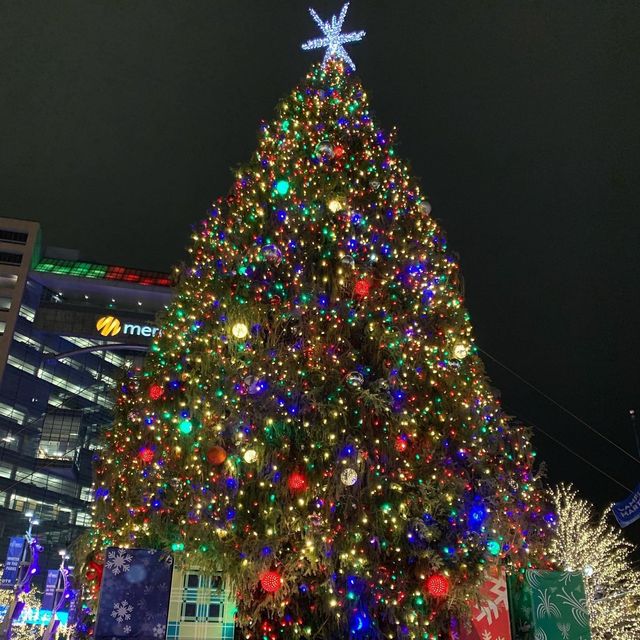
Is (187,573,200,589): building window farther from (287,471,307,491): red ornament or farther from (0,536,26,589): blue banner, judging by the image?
(0,536,26,589): blue banner

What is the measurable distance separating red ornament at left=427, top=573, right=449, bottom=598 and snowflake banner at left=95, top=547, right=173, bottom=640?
2.89m

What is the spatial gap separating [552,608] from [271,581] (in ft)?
10.7

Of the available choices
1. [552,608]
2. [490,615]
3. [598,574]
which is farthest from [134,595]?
[598,574]

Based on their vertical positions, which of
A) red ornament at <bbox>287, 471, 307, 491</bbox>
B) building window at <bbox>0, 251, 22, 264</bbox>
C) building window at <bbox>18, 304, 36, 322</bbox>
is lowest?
red ornament at <bbox>287, 471, 307, 491</bbox>

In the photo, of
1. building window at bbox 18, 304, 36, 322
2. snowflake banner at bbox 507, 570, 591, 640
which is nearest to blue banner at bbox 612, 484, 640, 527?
snowflake banner at bbox 507, 570, 591, 640

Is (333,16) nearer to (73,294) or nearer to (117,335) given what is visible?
(117,335)

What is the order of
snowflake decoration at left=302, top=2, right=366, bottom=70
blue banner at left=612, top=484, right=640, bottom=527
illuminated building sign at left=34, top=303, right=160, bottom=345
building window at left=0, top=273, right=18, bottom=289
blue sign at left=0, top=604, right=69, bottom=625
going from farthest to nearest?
building window at left=0, top=273, right=18, bottom=289
illuminated building sign at left=34, top=303, right=160, bottom=345
blue sign at left=0, top=604, right=69, bottom=625
blue banner at left=612, top=484, right=640, bottom=527
snowflake decoration at left=302, top=2, right=366, bottom=70

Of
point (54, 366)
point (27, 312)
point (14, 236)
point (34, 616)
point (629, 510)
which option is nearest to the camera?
point (629, 510)

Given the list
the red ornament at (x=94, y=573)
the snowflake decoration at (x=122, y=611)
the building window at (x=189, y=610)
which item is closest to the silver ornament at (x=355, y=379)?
the building window at (x=189, y=610)

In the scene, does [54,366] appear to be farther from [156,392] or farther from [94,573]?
[156,392]

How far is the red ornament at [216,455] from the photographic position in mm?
6398

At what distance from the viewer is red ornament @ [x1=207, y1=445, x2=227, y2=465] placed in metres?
6.40

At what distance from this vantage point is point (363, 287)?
24.1 ft

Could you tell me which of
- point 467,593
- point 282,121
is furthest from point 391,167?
point 467,593
